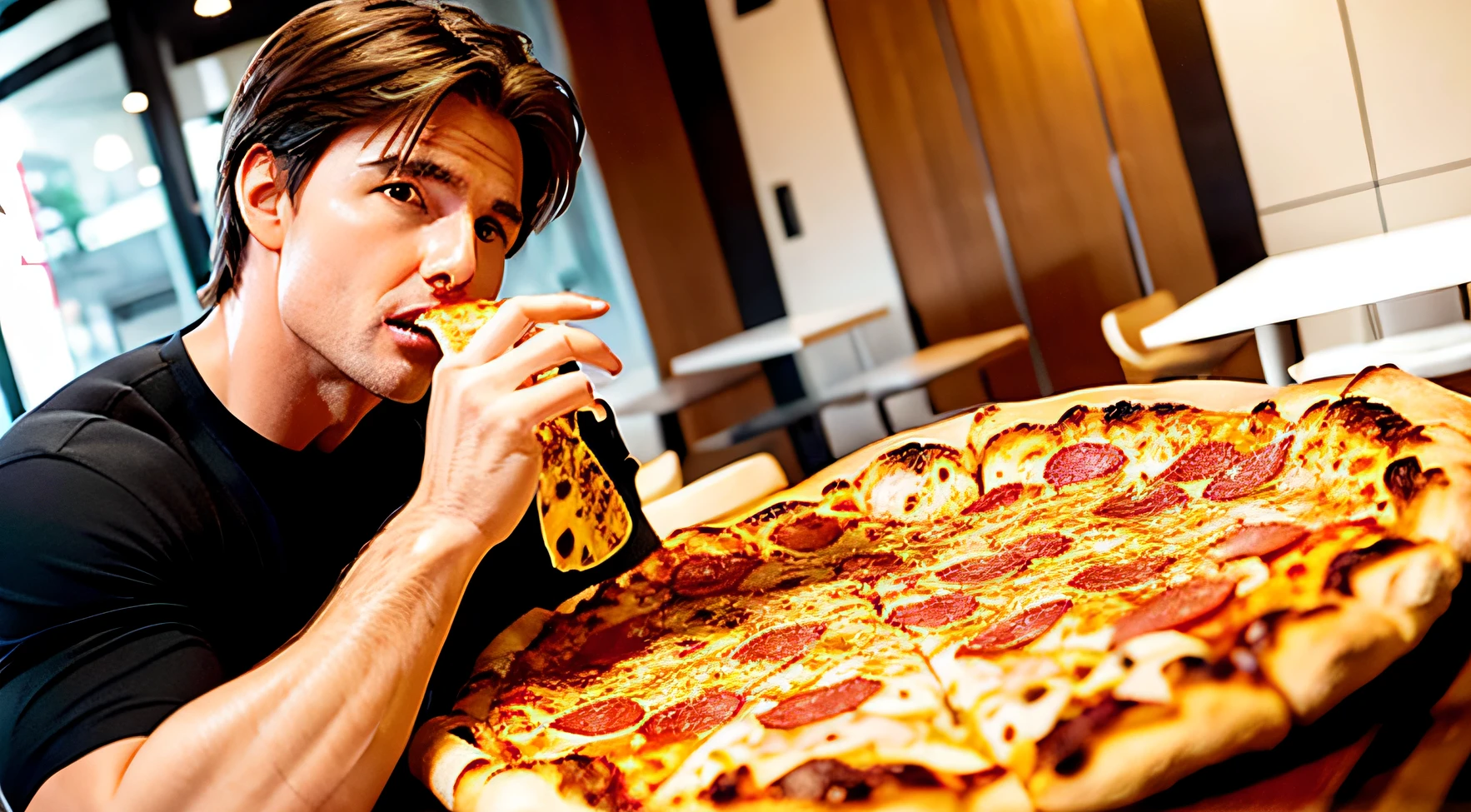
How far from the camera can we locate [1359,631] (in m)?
0.82

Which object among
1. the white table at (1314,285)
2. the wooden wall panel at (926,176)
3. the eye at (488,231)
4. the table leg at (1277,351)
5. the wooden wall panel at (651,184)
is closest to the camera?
the eye at (488,231)

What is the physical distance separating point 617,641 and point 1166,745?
0.81 meters

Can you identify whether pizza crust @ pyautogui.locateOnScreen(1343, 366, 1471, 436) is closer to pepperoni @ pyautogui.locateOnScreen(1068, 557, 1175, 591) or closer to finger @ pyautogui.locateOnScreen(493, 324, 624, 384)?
pepperoni @ pyautogui.locateOnScreen(1068, 557, 1175, 591)

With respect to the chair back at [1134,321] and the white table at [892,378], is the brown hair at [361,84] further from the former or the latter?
the chair back at [1134,321]

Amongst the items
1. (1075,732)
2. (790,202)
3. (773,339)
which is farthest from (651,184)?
(1075,732)

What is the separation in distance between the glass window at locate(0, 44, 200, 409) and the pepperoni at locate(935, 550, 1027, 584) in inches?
63.0

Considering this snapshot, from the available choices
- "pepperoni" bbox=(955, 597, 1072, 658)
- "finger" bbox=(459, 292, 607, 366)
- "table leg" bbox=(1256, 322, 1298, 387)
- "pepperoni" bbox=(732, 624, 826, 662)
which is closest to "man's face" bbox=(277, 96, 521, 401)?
"finger" bbox=(459, 292, 607, 366)

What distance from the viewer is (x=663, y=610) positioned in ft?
4.99

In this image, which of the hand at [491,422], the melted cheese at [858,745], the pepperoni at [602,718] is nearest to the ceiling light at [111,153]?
the hand at [491,422]

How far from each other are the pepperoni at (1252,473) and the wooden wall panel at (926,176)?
635 millimetres

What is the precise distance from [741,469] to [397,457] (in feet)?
2.51

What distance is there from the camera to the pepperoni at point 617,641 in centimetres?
137

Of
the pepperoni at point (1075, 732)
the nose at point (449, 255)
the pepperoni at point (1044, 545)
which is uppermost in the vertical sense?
the nose at point (449, 255)

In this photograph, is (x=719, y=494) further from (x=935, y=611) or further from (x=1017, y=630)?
(x=1017, y=630)
